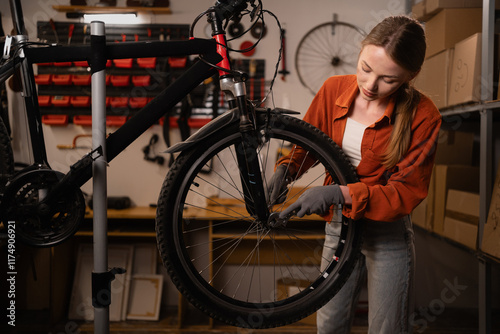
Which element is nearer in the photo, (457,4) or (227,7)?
(227,7)

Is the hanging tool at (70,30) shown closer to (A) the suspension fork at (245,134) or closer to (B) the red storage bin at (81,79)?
(B) the red storage bin at (81,79)

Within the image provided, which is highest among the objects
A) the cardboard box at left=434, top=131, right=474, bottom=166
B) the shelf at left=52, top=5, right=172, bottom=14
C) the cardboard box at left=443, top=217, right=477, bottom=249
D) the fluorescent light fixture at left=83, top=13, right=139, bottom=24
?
the shelf at left=52, top=5, right=172, bottom=14

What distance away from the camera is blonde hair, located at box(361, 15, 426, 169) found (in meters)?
1.07

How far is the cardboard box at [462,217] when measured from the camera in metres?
1.99

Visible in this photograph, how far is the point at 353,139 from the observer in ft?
4.12

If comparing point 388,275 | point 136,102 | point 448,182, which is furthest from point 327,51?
point 388,275

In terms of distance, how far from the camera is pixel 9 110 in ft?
9.64

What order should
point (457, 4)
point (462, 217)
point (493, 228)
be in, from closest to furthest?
point (493, 228)
point (462, 217)
point (457, 4)

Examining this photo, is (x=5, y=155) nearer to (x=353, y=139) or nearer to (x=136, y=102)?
(x=353, y=139)

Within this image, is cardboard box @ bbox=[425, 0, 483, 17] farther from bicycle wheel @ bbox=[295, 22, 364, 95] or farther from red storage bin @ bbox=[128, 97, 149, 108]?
red storage bin @ bbox=[128, 97, 149, 108]

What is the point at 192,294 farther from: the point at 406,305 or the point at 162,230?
the point at 406,305

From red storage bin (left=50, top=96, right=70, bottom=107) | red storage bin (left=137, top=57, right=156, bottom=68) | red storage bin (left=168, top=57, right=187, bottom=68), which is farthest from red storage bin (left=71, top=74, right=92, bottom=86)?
red storage bin (left=168, top=57, right=187, bottom=68)

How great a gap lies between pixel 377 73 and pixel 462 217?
1371mm

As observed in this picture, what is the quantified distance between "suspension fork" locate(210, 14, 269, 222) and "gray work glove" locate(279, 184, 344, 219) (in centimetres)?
9
